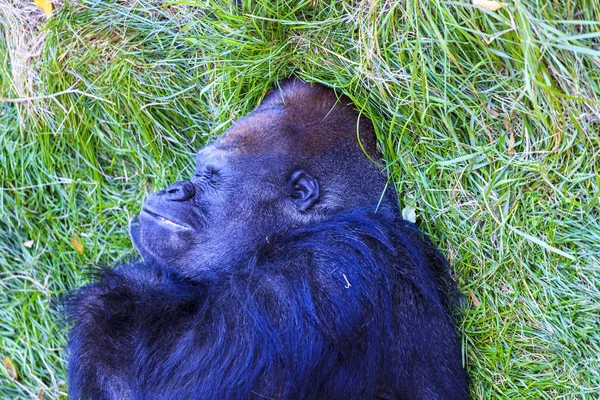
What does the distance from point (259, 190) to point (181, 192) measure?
0.33 m

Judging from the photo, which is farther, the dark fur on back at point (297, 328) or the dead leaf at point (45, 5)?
the dead leaf at point (45, 5)

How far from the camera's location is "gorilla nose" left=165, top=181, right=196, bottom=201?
2896 mm

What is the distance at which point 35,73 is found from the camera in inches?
135

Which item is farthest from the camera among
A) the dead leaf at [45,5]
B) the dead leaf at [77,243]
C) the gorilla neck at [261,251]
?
the dead leaf at [77,243]

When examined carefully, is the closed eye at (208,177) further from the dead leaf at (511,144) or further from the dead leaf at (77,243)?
the dead leaf at (511,144)

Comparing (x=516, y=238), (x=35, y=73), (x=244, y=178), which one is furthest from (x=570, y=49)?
(x=35, y=73)

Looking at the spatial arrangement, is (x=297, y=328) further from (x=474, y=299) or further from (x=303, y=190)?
(x=474, y=299)

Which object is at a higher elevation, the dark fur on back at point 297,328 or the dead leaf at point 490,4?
the dead leaf at point 490,4

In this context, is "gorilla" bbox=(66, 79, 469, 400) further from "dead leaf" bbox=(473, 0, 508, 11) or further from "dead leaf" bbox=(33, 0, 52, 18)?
"dead leaf" bbox=(33, 0, 52, 18)

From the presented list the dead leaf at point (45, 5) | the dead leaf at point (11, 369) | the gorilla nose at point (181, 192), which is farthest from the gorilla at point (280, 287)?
the dead leaf at point (45, 5)

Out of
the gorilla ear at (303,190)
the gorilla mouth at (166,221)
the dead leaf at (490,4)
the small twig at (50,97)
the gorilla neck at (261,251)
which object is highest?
the dead leaf at (490,4)

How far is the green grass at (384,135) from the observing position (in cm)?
255

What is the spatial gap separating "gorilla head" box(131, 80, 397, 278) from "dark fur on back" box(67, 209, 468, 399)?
→ 0.10m

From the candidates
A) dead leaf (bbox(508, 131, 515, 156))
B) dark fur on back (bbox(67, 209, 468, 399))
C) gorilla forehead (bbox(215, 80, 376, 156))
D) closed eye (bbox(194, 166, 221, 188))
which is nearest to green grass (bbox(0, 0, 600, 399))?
dead leaf (bbox(508, 131, 515, 156))
